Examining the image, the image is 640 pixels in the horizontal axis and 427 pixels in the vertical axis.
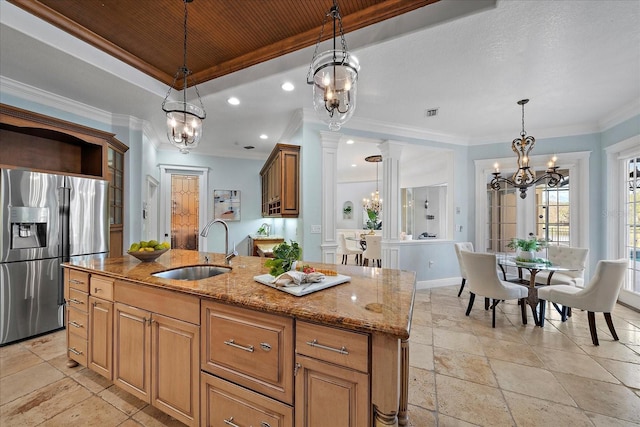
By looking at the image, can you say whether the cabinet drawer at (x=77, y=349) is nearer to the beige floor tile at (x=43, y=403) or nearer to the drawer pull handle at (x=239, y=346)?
the beige floor tile at (x=43, y=403)

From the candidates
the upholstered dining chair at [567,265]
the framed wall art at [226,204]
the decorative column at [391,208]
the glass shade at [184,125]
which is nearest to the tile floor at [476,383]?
the upholstered dining chair at [567,265]

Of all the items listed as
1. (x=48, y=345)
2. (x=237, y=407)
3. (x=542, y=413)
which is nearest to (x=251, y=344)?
(x=237, y=407)

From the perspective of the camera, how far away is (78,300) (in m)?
2.00

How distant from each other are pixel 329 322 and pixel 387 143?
385cm

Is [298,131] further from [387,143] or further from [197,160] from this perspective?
[197,160]

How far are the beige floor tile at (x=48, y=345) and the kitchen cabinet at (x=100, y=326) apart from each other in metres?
0.91

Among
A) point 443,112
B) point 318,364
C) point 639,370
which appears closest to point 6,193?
point 318,364

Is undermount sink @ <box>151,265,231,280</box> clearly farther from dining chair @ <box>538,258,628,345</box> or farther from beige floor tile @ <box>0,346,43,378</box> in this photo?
dining chair @ <box>538,258,628,345</box>

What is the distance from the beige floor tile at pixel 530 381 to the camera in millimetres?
1899

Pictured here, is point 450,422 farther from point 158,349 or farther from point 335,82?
point 335,82

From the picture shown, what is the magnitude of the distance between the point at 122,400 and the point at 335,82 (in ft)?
8.69

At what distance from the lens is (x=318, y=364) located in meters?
1.07

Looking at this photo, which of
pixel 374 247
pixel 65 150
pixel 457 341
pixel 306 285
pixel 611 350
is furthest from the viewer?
pixel 374 247

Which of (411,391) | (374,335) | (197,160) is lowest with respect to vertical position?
(411,391)
